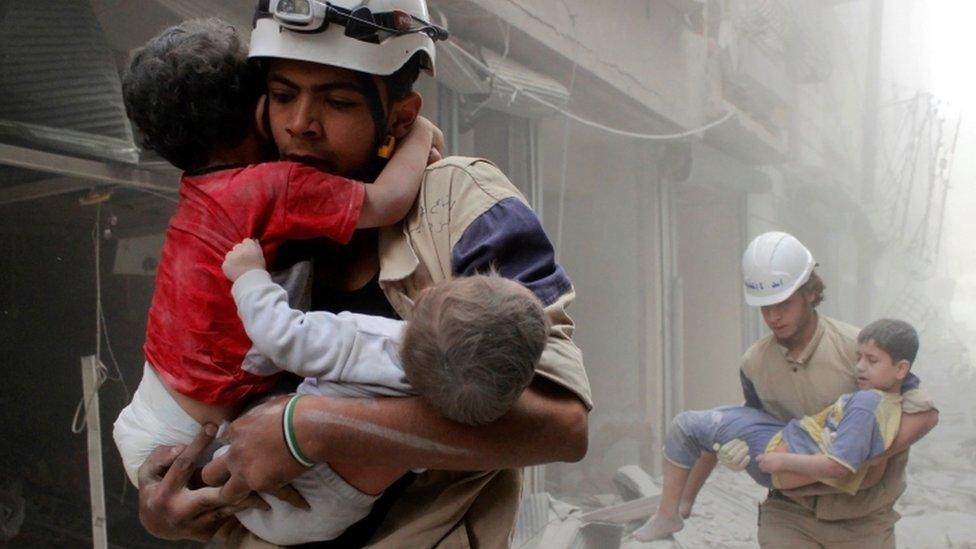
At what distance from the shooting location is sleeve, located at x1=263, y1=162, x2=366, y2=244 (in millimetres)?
1491

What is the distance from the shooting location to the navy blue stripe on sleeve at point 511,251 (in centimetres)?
145

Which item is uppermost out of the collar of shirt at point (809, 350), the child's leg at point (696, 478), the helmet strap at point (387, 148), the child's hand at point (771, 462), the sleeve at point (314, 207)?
the helmet strap at point (387, 148)

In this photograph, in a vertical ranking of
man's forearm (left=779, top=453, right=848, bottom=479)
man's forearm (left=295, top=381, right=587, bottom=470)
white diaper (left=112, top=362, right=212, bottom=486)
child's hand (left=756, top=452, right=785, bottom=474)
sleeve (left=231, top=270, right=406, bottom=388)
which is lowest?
child's hand (left=756, top=452, right=785, bottom=474)

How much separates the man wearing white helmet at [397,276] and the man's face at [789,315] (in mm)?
3044

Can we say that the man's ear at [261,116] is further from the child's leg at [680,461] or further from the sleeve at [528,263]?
the child's leg at [680,461]

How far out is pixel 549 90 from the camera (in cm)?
680

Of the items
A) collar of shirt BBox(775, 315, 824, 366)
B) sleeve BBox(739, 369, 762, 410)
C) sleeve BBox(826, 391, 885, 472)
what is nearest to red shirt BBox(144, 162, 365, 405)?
sleeve BBox(826, 391, 885, 472)

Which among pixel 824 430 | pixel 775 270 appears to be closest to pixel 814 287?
Result: pixel 775 270

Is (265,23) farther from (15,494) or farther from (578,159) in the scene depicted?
(578,159)

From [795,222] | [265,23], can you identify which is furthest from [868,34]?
[265,23]

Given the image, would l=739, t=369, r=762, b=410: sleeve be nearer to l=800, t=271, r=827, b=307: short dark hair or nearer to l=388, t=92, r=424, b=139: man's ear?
l=800, t=271, r=827, b=307: short dark hair

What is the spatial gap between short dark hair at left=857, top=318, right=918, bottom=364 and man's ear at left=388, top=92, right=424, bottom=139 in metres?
2.99

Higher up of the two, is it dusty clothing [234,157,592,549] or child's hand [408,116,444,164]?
child's hand [408,116,444,164]

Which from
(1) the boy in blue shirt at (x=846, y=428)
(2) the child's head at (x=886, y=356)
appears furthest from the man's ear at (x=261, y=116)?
(2) the child's head at (x=886, y=356)
